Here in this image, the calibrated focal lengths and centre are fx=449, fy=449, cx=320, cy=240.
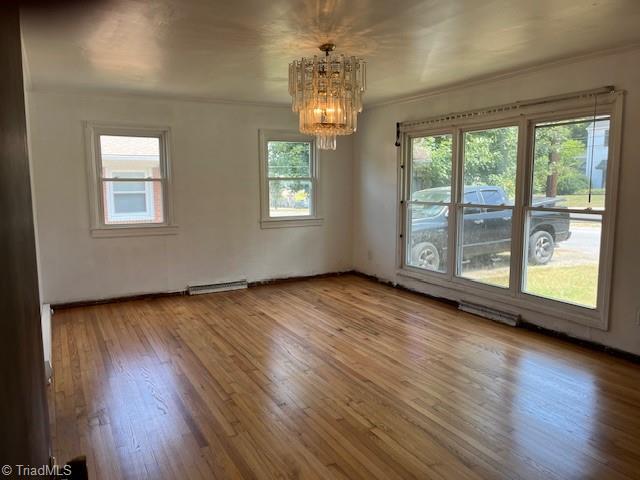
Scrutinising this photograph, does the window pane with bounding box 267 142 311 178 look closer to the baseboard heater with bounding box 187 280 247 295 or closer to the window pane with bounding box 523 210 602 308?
the baseboard heater with bounding box 187 280 247 295

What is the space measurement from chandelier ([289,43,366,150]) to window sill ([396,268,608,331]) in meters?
2.48

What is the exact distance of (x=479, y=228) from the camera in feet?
15.7

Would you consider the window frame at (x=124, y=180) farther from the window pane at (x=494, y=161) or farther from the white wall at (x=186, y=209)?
the window pane at (x=494, y=161)

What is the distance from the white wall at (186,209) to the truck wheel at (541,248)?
9.61 ft

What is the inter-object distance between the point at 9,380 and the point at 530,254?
4.24 metres

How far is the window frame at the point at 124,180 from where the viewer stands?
4.98 m

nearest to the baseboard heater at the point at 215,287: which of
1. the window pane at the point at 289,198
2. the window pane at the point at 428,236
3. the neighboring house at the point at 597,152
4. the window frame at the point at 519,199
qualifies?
the window pane at the point at 289,198

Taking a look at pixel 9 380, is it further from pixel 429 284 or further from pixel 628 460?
pixel 429 284

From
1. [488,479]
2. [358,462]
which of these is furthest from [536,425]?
[358,462]

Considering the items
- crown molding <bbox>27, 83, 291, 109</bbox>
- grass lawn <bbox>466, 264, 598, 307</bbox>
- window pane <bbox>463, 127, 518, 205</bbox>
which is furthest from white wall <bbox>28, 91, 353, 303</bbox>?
grass lawn <bbox>466, 264, 598, 307</bbox>

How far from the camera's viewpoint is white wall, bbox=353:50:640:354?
342 cm

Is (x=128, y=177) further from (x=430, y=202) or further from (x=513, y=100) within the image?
(x=513, y=100)

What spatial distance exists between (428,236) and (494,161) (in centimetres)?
Answer: 127

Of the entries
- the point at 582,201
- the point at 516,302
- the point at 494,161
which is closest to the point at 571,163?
the point at 582,201
